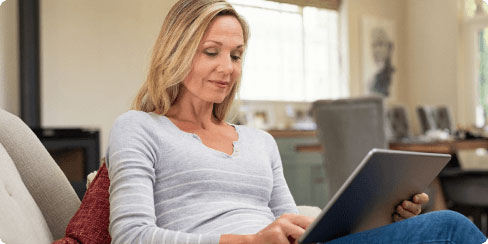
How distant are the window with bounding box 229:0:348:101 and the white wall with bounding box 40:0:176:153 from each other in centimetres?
145

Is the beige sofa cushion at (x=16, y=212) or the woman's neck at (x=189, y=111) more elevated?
the woman's neck at (x=189, y=111)

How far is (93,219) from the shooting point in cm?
108

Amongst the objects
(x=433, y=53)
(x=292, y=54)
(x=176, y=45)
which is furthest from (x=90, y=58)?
(x=433, y=53)

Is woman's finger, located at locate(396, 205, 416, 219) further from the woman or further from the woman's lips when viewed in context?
the woman's lips

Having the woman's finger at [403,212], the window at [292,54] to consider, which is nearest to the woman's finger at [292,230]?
the woman's finger at [403,212]

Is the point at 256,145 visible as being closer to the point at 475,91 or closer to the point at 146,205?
the point at 146,205

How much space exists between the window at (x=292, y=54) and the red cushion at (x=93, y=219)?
14.6 ft

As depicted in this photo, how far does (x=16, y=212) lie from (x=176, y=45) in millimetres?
461

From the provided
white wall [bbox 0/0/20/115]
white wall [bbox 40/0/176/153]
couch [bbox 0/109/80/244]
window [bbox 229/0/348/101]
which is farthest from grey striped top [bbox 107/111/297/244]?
window [bbox 229/0/348/101]

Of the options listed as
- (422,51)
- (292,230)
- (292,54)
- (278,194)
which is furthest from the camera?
(422,51)

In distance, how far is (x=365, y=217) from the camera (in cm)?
103

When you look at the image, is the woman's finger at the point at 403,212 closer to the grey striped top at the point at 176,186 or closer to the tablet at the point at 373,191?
the tablet at the point at 373,191

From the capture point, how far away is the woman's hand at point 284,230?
850mm

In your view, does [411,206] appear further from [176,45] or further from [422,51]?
[422,51]
